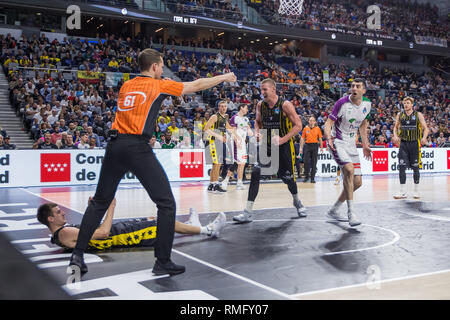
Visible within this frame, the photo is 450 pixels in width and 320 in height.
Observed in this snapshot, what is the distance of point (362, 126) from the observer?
721 centimetres

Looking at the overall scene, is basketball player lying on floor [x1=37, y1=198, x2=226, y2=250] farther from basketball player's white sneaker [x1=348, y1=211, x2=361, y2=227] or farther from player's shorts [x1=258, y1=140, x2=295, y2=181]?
basketball player's white sneaker [x1=348, y1=211, x2=361, y2=227]

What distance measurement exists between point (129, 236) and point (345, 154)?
358cm

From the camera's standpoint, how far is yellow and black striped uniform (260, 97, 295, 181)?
6.98 metres

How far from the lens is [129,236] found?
5.08m

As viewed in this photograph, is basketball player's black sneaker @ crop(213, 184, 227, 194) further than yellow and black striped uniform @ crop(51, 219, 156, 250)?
Yes

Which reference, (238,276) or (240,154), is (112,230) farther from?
(240,154)

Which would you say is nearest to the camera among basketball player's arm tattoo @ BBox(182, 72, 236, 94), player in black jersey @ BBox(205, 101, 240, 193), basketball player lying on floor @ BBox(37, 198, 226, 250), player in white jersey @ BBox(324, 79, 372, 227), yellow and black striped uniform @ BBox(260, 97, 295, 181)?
basketball player's arm tattoo @ BBox(182, 72, 236, 94)

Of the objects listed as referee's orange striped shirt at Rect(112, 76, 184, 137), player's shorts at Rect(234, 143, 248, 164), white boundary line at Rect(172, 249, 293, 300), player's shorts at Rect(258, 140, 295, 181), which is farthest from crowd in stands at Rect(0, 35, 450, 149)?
referee's orange striped shirt at Rect(112, 76, 184, 137)

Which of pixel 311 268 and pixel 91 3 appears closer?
pixel 311 268

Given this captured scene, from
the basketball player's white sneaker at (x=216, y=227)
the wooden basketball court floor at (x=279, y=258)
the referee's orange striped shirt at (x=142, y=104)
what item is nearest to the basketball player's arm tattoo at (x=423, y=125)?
the wooden basketball court floor at (x=279, y=258)
